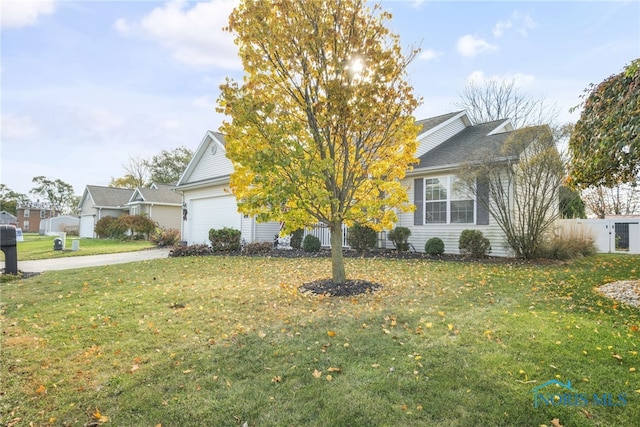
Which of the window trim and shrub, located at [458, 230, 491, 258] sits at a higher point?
the window trim

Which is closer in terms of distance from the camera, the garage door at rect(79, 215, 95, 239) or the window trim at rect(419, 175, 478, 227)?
the window trim at rect(419, 175, 478, 227)

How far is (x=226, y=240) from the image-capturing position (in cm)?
1420

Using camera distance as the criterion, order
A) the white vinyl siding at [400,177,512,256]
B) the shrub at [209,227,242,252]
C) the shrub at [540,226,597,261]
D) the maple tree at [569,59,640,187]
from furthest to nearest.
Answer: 1. the shrub at [209,227,242,252]
2. the white vinyl siding at [400,177,512,256]
3. the shrub at [540,226,597,261]
4. the maple tree at [569,59,640,187]

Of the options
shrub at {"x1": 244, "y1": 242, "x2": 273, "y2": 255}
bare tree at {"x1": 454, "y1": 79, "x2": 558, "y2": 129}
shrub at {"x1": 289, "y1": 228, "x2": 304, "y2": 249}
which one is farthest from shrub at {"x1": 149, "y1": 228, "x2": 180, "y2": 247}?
bare tree at {"x1": 454, "y1": 79, "x2": 558, "y2": 129}

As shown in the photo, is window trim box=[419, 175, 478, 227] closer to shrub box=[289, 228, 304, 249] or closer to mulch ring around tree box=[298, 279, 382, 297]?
shrub box=[289, 228, 304, 249]

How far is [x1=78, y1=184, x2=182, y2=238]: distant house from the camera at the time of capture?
27.7m

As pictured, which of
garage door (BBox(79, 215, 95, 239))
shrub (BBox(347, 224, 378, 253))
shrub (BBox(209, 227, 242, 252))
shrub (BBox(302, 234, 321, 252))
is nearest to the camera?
shrub (BBox(347, 224, 378, 253))

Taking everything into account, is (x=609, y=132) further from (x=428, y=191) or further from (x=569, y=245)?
(x=428, y=191)

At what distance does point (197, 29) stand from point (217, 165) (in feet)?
31.0

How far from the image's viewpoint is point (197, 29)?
8.17m

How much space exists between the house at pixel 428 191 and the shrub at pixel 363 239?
1.21 meters

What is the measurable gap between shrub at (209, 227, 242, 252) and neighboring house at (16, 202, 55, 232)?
66170 mm

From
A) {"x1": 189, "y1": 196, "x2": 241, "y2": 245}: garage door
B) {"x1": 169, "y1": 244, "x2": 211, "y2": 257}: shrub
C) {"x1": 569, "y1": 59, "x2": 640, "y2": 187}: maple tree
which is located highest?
{"x1": 569, "y1": 59, "x2": 640, "y2": 187}: maple tree

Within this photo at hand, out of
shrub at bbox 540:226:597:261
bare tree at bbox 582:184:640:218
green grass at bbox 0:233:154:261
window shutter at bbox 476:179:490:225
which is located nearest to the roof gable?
green grass at bbox 0:233:154:261
